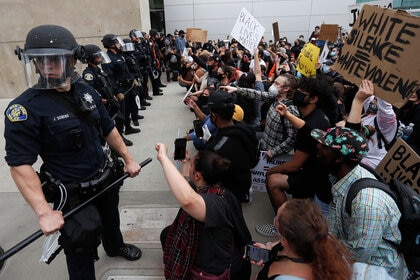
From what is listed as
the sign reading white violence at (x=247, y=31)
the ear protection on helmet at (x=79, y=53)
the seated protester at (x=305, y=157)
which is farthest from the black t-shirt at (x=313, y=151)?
the sign reading white violence at (x=247, y=31)

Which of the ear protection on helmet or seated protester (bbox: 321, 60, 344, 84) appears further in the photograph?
seated protester (bbox: 321, 60, 344, 84)

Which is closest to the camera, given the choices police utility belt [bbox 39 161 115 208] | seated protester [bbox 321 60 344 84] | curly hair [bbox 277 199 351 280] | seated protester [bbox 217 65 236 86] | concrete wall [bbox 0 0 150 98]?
curly hair [bbox 277 199 351 280]

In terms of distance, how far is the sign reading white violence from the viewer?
4.99 meters

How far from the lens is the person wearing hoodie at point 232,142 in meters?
2.52

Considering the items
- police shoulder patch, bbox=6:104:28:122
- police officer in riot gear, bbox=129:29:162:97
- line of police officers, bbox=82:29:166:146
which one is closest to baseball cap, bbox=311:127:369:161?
police shoulder patch, bbox=6:104:28:122

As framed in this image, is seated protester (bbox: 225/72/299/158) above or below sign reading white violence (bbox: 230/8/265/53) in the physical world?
below

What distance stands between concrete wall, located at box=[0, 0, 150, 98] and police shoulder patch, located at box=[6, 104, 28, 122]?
895 centimetres

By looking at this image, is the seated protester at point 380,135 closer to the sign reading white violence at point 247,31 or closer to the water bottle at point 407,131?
the water bottle at point 407,131

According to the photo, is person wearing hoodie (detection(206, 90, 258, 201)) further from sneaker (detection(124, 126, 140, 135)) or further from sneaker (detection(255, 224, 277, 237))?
sneaker (detection(124, 126, 140, 135))

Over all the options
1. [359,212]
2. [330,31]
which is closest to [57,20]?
[330,31]

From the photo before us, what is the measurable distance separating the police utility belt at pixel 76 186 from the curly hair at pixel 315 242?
4.50 ft

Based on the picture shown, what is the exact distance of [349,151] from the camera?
1.78 meters

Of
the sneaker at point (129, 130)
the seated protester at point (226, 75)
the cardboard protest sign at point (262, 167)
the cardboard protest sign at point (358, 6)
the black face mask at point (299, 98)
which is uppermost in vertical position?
the cardboard protest sign at point (358, 6)

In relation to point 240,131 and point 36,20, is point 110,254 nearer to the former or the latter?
point 240,131
